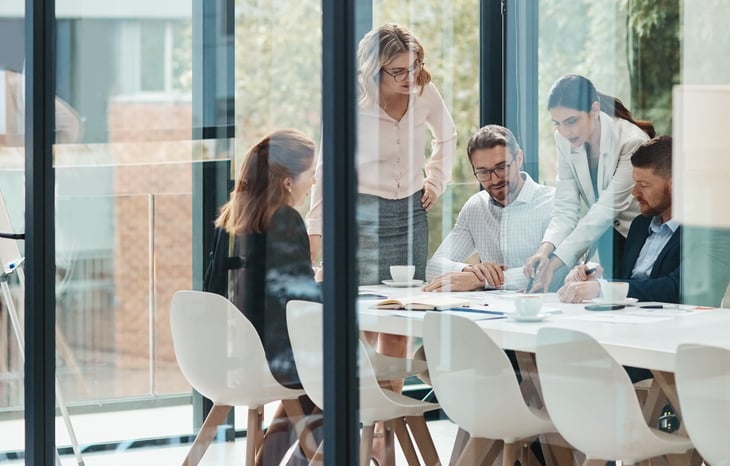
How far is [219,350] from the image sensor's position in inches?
108

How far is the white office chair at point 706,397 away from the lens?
5.64ft

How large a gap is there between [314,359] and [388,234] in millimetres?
355

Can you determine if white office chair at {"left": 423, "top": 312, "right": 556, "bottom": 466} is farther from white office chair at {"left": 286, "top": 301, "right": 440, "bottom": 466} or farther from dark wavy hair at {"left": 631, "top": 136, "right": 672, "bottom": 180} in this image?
dark wavy hair at {"left": 631, "top": 136, "right": 672, "bottom": 180}

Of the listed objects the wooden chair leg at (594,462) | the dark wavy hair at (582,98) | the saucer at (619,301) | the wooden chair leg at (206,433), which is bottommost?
the wooden chair leg at (206,433)

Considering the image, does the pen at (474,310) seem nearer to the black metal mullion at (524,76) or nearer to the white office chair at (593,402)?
the white office chair at (593,402)

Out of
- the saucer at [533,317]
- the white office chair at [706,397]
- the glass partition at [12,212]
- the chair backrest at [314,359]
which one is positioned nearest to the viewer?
the white office chair at [706,397]

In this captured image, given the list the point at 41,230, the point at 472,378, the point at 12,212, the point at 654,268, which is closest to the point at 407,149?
the point at 472,378

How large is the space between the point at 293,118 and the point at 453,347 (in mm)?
700

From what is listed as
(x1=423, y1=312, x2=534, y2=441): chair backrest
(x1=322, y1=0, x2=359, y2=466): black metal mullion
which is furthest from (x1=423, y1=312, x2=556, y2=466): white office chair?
(x1=322, y1=0, x2=359, y2=466): black metal mullion

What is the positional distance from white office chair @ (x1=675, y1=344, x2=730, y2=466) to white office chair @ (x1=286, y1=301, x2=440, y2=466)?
0.62m

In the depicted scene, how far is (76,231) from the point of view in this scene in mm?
3342

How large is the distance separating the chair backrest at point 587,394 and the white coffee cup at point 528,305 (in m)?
0.06

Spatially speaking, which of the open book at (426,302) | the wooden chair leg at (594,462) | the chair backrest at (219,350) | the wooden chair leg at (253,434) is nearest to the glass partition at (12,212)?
the chair backrest at (219,350)

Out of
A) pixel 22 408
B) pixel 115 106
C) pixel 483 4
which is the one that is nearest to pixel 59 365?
pixel 22 408
